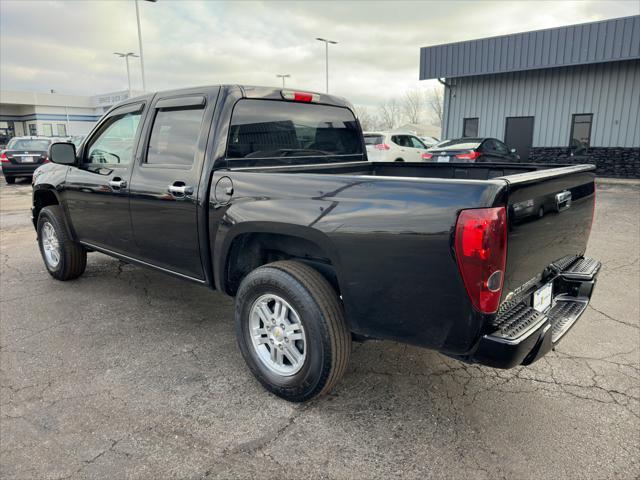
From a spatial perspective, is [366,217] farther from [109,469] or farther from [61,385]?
[61,385]

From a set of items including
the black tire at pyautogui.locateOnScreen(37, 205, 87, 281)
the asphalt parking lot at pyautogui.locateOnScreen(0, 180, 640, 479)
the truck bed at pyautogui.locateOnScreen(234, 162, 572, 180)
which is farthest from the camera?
the black tire at pyautogui.locateOnScreen(37, 205, 87, 281)

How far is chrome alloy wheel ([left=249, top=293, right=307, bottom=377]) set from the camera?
9.22 ft

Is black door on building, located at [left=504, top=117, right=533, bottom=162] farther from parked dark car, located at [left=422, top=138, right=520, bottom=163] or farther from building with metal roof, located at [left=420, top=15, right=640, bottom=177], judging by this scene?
parked dark car, located at [left=422, top=138, right=520, bottom=163]

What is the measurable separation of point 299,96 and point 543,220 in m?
2.14

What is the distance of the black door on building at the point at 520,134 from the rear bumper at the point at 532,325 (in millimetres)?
17164

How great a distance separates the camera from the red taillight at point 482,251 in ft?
6.59

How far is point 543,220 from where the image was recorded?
245 cm

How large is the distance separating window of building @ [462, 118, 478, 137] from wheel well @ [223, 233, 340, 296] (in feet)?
60.5

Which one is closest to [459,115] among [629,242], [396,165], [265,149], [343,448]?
[629,242]

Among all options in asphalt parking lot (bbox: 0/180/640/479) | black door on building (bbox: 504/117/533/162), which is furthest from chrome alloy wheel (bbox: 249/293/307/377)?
black door on building (bbox: 504/117/533/162)

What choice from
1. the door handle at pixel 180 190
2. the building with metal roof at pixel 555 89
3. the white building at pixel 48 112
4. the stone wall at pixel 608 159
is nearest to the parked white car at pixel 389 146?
the building with metal roof at pixel 555 89

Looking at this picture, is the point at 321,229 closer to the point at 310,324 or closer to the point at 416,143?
the point at 310,324

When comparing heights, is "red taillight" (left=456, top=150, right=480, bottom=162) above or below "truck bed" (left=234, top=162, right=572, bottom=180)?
below

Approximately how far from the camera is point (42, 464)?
7.64 ft
